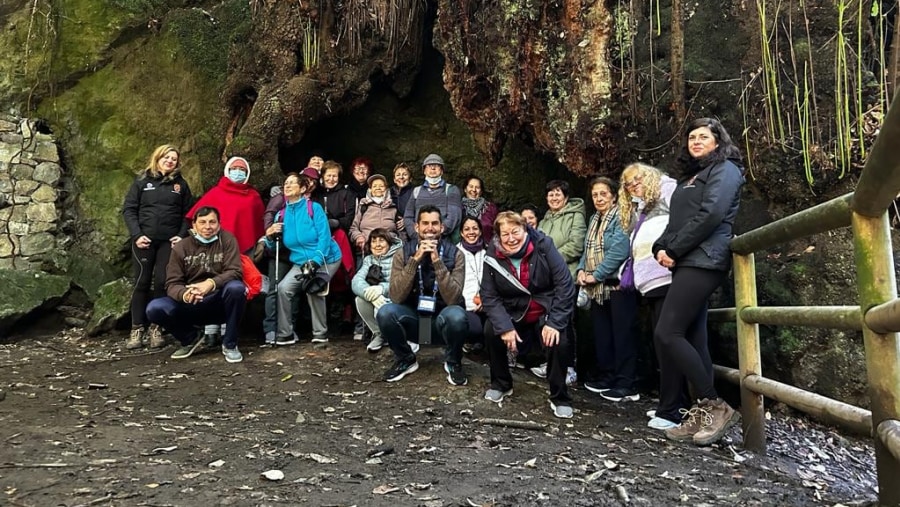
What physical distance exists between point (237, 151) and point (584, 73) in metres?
4.40

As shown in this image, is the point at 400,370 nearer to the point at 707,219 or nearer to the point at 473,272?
the point at 473,272

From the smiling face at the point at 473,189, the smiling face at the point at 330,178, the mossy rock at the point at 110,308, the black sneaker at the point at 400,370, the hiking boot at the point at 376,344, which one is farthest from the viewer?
the mossy rock at the point at 110,308

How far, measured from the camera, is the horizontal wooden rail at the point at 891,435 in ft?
7.18

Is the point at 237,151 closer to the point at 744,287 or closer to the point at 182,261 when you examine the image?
the point at 182,261

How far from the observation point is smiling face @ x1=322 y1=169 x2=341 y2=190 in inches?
277

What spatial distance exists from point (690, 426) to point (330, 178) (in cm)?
479

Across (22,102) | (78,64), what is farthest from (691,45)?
(22,102)

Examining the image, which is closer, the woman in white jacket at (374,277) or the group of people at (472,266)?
the group of people at (472,266)

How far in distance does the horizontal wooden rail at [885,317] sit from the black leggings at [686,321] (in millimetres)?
1301

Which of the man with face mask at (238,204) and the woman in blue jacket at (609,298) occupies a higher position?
the man with face mask at (238,204)

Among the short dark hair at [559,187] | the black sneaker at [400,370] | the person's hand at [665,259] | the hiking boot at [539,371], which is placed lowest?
the hiking boot at [539,371]

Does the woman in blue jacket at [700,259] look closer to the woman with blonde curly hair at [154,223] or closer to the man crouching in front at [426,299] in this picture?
the man crouching in front at [426,299]

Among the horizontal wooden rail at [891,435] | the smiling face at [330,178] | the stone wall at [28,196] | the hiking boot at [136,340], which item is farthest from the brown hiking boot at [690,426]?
the stone wall at [28,196]

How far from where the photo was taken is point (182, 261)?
5711 mm
